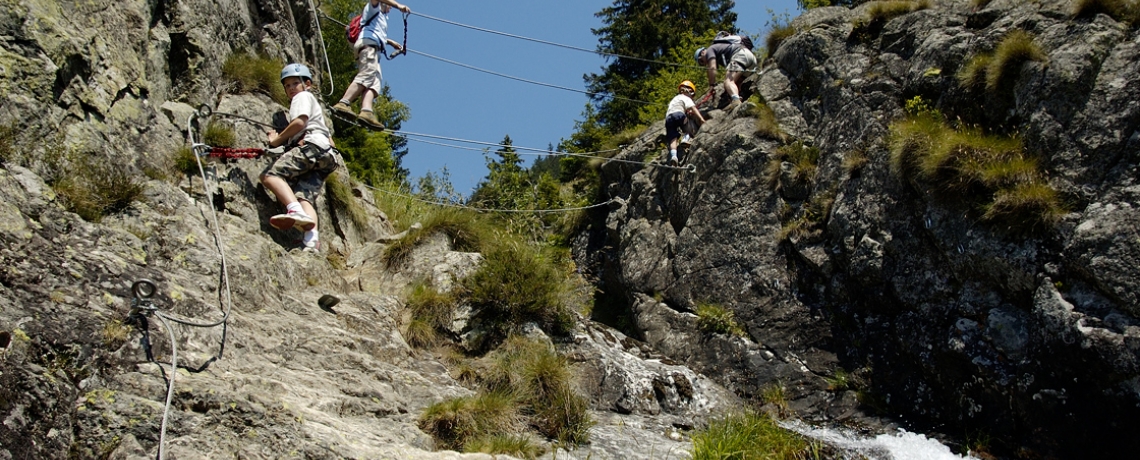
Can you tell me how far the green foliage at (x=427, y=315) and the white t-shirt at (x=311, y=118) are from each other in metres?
2.10

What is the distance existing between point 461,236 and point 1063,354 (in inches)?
287

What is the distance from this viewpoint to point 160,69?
970 centimetres

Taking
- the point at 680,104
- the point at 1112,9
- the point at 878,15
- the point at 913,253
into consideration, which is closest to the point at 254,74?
the point at 680,104

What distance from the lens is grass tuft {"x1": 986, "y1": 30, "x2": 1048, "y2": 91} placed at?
912 centimetres

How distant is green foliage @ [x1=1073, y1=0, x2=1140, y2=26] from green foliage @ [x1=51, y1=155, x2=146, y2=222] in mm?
10209

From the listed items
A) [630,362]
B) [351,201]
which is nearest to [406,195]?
[351,201]

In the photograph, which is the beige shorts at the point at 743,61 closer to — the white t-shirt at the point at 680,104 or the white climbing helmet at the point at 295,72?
the white t-shirt at the point at 680,104

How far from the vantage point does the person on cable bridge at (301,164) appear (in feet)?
29.6

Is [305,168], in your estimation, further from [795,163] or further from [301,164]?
[795,163]

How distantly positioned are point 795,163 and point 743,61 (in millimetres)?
3521

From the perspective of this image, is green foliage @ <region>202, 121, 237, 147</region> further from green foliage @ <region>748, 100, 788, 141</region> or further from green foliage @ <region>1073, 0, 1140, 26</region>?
green foliage @ <region>1073, 0, 1140, 26</region>

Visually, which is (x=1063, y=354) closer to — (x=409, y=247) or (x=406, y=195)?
(x=409, y=247)

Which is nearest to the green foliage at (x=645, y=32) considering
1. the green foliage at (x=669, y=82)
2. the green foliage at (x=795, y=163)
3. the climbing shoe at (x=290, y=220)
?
the green foliage at (x=669, y=82)

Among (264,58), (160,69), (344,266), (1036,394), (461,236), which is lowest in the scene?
(1036,394)
